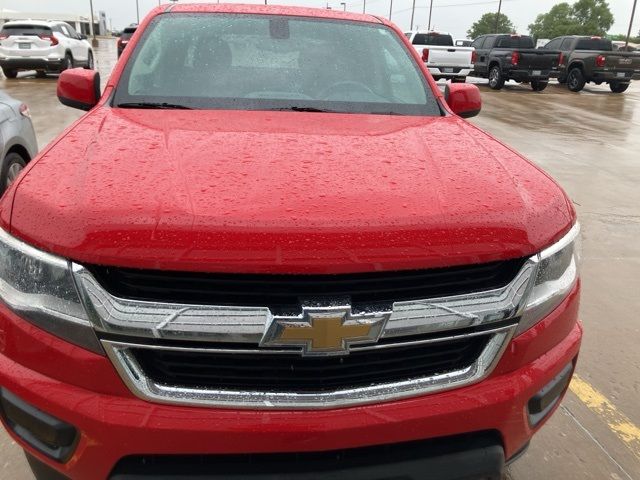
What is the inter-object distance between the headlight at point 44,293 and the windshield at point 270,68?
116 cm

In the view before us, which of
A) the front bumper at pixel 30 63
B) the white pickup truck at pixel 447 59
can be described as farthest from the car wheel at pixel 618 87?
the front bumper at pixel 30 63

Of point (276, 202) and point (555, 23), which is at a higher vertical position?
point (276, 202)

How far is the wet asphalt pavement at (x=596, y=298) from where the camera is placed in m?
2.30

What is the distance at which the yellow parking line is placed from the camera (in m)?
2.45

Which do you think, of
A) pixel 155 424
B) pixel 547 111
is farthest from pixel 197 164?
pixel 547 111

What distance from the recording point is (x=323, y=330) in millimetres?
1358

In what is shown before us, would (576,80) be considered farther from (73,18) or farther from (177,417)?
(73,18)

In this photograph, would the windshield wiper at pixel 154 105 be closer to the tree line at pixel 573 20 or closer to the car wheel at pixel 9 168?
the car wheel at pixel 9 168

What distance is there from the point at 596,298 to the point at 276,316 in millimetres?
3136

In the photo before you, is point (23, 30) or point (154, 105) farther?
point (23, 30)

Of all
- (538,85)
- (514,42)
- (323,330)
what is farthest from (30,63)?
(323,330)

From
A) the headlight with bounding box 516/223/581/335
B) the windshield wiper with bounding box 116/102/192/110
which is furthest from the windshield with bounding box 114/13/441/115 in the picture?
the headlight with bounding box 516/223/581/335

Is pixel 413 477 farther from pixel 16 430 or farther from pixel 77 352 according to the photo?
pixel 16 430

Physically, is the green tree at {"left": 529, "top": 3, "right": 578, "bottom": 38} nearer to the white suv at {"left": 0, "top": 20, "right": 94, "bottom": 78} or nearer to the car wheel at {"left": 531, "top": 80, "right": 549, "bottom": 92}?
the car wheel at {"left": 531, "top": 80, "right": 549, "bottom": 92}
